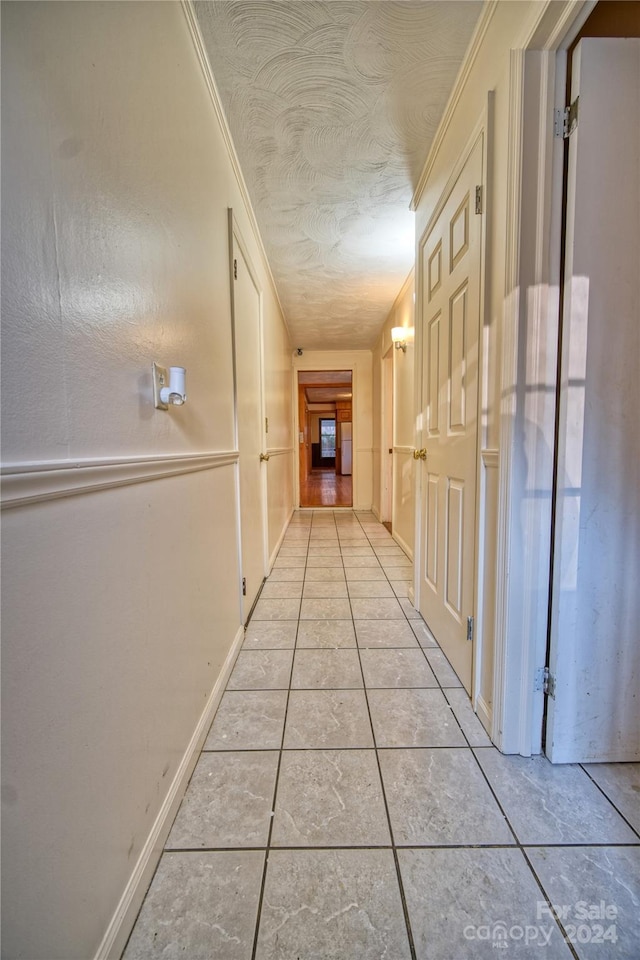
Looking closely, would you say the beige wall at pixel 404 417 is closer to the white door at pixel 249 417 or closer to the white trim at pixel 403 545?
the white trim at pixel 403 545

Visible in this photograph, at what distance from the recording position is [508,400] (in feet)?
3.68

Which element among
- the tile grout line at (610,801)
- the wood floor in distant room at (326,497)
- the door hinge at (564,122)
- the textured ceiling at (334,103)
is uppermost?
the textured ceiling at (334,103)

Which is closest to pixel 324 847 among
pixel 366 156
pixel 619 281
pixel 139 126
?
pixel 619 281

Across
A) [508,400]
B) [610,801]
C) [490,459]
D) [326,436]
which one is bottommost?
[610,801]

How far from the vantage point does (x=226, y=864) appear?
0.87 m

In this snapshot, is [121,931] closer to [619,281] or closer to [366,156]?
[619,281]

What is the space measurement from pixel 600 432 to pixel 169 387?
3.95 ft

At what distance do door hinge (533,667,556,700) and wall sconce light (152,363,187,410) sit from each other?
133 centimetres

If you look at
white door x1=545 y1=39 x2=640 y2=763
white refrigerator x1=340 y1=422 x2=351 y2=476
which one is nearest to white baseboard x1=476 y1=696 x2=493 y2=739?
white door x1=545 y1=39 x2=640 y2=763

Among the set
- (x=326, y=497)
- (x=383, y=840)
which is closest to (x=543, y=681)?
(x=383, y=840)

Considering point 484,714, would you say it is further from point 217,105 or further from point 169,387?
point 217,105

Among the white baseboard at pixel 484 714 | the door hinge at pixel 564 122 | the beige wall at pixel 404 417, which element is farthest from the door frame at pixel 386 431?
the door hinge at pixel 564 122

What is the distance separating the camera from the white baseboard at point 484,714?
49.0 inches

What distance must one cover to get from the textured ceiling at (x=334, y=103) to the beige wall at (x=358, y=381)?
264 cm
